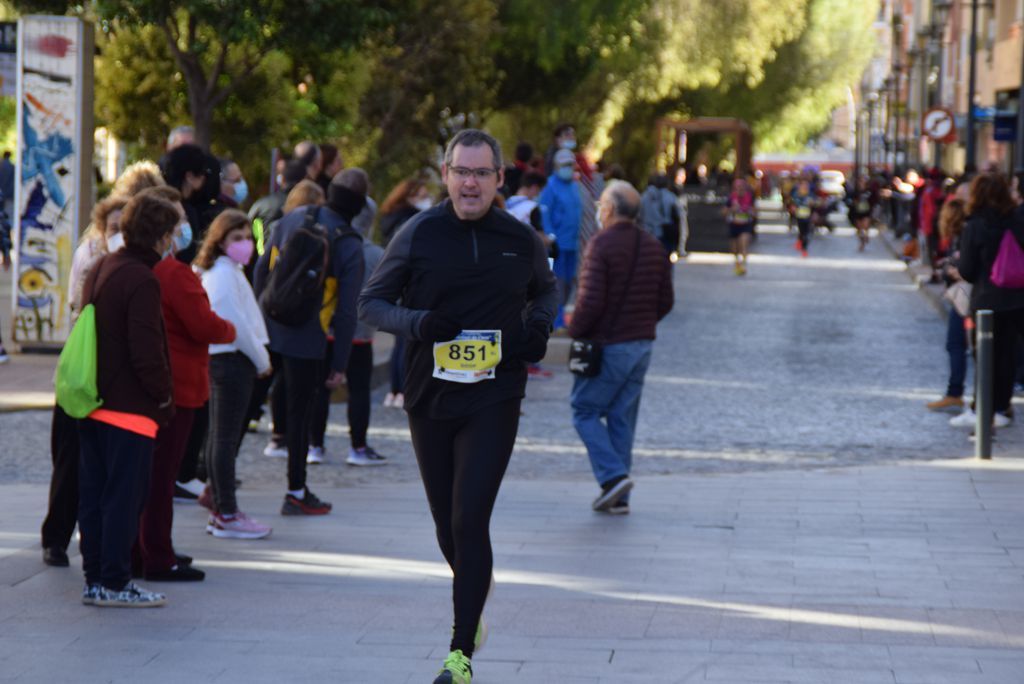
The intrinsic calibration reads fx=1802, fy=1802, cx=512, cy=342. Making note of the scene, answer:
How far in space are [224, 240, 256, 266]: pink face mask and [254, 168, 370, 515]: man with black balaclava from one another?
74 centimetres

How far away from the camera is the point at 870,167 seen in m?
78.8

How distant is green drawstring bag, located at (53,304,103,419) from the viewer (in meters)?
6.59

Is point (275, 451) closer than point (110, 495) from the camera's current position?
No

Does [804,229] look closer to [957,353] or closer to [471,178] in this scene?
[957,353]

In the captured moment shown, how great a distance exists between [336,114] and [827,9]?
3036 centimetres

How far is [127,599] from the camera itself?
6.75m

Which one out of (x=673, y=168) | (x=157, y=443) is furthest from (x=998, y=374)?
(x=673, y=168)

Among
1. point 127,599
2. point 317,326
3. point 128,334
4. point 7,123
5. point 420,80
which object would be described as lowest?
point 127,599

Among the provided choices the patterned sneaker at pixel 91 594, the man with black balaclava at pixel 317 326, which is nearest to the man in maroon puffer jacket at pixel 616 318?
the man with black balaclava at pixel 317 326

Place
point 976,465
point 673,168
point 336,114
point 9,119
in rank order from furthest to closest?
point 9,119
point 673,168
point 336,114
point 976,465

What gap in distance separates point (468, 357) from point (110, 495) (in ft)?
6.14

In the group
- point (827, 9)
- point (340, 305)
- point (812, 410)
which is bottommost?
point (812, 410)

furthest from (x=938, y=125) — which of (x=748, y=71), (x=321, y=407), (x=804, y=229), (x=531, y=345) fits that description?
(x=531, y=345)

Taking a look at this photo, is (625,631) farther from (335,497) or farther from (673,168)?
(673,168)
